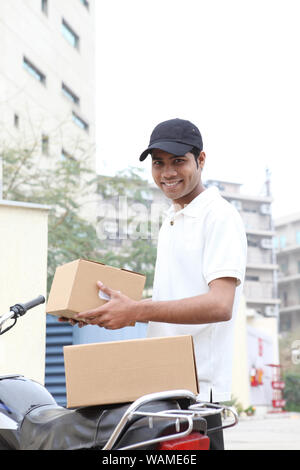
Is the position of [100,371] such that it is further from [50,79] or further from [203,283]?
[50,79]

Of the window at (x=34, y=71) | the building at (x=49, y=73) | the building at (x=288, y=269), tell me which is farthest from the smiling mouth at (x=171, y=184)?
the building at (x=288, y=269)

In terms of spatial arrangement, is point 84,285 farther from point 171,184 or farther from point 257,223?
point 257,223

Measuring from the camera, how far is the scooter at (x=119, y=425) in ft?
6.32

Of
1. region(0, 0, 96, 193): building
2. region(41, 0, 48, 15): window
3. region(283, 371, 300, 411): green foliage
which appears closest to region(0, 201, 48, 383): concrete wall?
region(0, 0, 96, 193): building

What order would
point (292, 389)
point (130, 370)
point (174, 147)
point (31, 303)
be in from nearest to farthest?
point (130, 370) < point (174, 147) < point (31, 303) < point (292, 389)

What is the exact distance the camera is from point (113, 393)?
206 centimetres

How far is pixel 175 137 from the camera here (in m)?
2.31

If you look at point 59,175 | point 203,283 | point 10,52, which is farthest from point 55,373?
point 10,52

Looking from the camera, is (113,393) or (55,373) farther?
(55,373)

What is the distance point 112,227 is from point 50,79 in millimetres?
13093

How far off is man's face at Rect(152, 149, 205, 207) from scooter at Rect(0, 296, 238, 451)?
0.71m

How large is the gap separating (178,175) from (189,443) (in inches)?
35.1

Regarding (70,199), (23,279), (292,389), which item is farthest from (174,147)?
(292,389)

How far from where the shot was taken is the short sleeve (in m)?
2.15
